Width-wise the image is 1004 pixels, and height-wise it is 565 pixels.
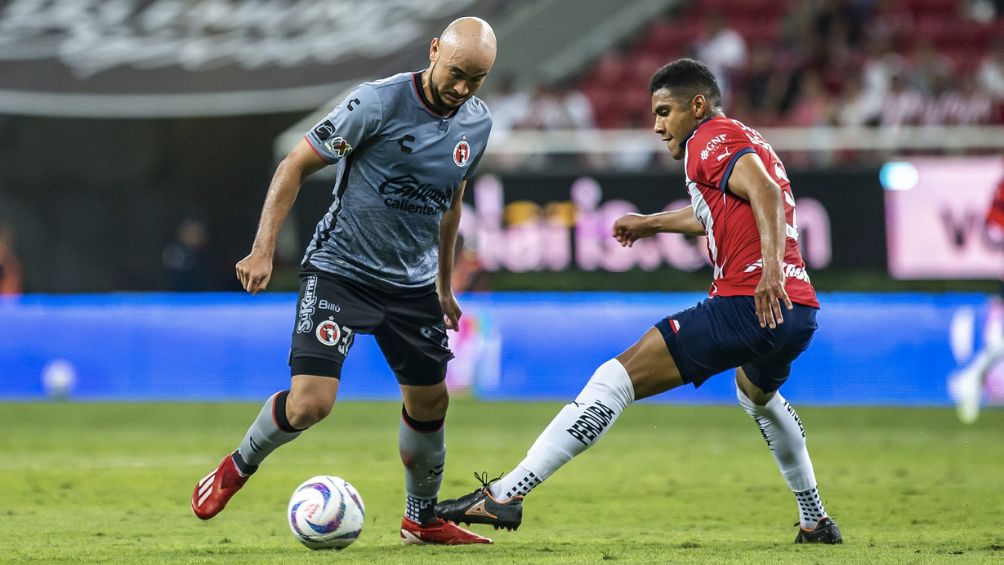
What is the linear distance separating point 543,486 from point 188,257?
923 centimetres

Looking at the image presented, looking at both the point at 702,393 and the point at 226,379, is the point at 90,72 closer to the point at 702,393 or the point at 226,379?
the point at 226,379

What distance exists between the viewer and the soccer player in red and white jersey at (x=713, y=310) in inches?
238

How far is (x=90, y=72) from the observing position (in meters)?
18.4

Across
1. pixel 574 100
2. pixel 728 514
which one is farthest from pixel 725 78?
pixel 728 514

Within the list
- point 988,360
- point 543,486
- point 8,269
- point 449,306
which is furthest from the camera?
point 8,269

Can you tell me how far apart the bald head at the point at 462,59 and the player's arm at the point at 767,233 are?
1.19 meters

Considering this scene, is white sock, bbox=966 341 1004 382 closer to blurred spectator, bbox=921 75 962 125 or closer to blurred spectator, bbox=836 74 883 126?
blurred spectator, bbox=836 74 883 126

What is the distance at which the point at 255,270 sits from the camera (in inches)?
234

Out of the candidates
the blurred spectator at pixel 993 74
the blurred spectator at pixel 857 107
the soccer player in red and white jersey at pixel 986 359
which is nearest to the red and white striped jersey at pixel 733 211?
the soccer player in red and white jersey at pixel 986 359

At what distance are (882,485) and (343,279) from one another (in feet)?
14.4

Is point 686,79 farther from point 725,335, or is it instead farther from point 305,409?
point 305,409

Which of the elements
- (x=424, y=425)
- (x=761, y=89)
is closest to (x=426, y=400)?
(x=424, y=425)

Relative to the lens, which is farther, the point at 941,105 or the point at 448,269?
the point at 941,105

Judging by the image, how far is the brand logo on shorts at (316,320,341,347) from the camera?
6.31 m
